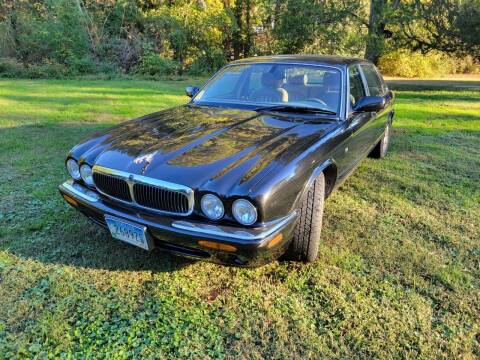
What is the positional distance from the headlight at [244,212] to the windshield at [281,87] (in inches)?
61.0

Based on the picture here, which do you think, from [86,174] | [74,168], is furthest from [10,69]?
[86,174]

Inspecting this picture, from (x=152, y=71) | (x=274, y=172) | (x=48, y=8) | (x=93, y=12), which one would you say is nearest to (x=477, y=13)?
(x=152, y=71)

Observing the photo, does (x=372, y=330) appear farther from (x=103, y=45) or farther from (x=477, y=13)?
(x=103, y=45)

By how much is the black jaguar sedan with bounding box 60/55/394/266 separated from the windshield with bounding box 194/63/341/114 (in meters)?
0.01

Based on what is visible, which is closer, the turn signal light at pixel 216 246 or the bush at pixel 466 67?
the turn signal light at pixel 216 246

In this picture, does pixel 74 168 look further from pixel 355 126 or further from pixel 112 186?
pixel 355 126

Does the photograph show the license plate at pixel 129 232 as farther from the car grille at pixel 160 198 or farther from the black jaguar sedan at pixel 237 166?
the car grille at pixel 160 198

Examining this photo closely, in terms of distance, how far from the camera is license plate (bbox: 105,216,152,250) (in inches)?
95.8

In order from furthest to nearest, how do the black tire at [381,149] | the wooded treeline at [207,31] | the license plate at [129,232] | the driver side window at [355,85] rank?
the wooded treeline at [207,31] → the black tire at [381,149] → the driver side window at [355,85] → the license plate at [129,232]

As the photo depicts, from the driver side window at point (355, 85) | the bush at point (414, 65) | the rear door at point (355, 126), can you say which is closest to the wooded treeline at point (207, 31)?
the bush at point (414, 65)

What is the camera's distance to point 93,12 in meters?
17.8

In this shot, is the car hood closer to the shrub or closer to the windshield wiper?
the windshield wiper

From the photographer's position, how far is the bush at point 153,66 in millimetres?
16062

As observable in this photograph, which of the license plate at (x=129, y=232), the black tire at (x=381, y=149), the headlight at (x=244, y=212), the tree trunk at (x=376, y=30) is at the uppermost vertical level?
the tree trunk at (x=376, y=30)
